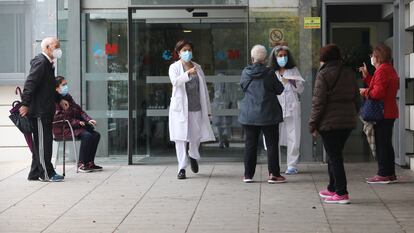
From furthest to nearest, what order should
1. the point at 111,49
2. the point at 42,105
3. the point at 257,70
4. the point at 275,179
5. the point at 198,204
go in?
the point at 111,49 → the point at 42,105 → the point at 275,179 → the point at 257,70 → the point at 198,204

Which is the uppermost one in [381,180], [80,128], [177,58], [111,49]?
[111,49]

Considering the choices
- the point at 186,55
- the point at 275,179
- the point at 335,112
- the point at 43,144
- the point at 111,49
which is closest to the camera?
the point at 335,112

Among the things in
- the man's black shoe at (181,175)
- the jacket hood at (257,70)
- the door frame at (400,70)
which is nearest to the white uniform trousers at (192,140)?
the man's black shoe at (181,175)

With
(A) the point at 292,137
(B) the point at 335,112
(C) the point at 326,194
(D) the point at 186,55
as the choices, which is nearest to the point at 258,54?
(D) the point at 186,55

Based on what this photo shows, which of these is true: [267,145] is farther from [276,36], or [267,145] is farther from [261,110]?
[276,36]

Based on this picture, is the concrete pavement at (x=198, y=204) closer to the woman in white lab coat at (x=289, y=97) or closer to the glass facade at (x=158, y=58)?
the woman in white lab coat at (x=289, y=97)

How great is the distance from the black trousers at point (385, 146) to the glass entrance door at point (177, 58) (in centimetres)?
297

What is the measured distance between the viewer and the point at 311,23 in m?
11.1

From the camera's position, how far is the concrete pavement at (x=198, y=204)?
268 inches

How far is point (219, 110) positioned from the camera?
11.7m

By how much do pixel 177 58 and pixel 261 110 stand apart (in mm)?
3082

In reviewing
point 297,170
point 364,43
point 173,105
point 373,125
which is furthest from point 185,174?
point 364,43

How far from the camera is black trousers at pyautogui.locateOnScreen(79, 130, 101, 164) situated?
10.5 m

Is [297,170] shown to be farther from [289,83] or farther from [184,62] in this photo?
[184,62]
